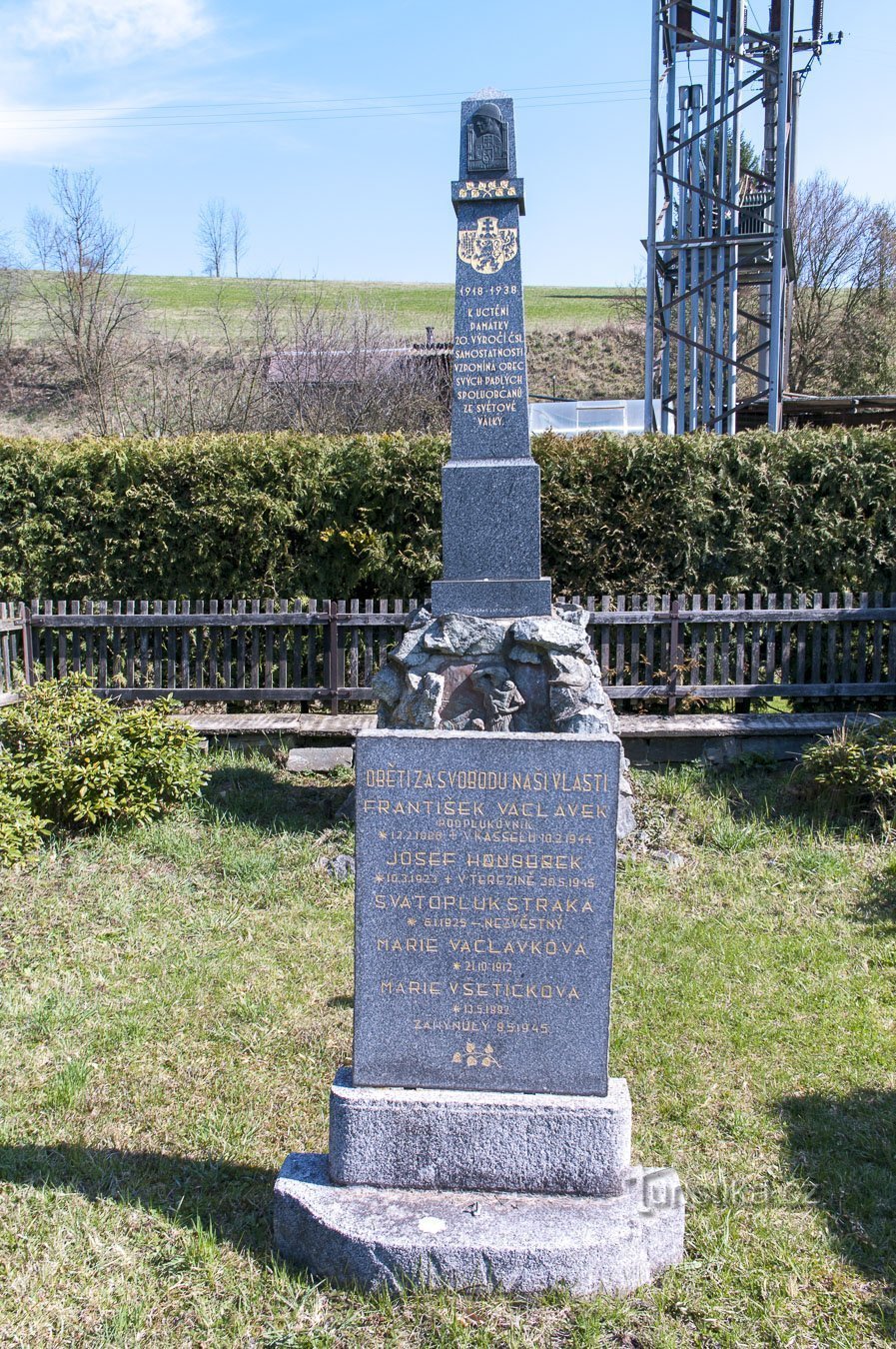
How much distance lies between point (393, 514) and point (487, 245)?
125 inches

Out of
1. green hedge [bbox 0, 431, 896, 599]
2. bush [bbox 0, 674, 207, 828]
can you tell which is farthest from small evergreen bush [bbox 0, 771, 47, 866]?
green hedge [bbox 0, 431, 896, 599]

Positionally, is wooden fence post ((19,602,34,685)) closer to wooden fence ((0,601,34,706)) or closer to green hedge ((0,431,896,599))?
wooden fence ((0,601,34,706))

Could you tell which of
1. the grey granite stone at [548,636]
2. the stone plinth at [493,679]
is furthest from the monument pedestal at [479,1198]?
the grey granite stone at [548,636]

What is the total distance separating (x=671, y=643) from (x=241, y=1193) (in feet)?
20.2

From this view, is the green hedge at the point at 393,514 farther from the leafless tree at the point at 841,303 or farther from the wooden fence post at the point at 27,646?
the leafless tree at the point at 841,303

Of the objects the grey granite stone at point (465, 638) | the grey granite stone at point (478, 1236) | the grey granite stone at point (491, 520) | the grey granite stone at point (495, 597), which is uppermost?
the grey granite stone at point (491, 520)

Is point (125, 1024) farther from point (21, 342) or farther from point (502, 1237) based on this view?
point (21, 342)

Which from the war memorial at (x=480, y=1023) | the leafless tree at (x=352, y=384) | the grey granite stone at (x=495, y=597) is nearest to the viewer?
the war memorial at (x=480, y=1023)

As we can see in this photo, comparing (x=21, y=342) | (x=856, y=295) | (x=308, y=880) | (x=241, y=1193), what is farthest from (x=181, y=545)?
(x=21, y=342)

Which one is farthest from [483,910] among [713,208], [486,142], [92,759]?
[713,208]

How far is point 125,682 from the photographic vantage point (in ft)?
29.7

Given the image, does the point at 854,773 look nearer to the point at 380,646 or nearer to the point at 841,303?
the point at 380,646

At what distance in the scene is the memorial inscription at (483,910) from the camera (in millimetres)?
2908

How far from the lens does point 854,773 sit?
6719 millimetres
